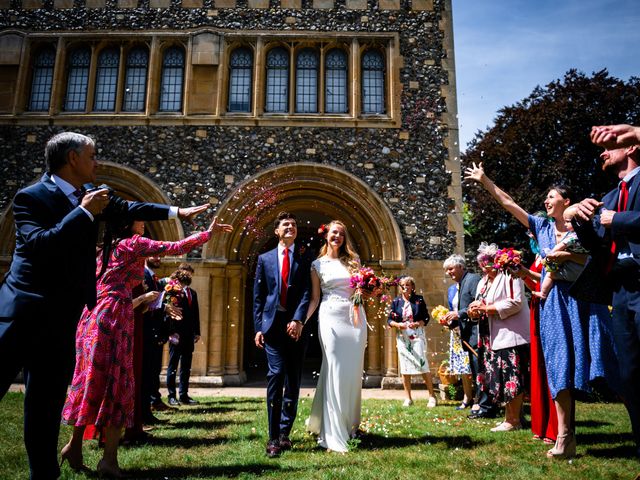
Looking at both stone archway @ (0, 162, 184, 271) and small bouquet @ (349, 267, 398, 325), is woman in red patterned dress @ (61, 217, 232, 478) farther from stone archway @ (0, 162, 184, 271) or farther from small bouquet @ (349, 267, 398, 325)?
stone archway @ (0, 162, 184, 271)

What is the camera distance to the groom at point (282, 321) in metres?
4.19

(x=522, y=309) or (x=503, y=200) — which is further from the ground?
(x=503, y=200)

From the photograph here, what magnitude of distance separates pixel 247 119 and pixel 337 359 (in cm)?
712

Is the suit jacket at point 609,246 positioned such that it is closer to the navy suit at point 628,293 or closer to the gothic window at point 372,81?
the navy suit at point 628,293

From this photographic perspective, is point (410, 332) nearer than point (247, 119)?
Yes

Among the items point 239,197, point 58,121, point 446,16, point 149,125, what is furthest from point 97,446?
point 446,16

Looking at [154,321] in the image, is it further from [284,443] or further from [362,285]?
[362,285]

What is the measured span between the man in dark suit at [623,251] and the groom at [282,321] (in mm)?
2451

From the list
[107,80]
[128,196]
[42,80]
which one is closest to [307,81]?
[107,80]

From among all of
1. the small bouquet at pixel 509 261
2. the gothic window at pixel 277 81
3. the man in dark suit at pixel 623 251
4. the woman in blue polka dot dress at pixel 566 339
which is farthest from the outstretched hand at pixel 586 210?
the gothic window at pixel 277 81

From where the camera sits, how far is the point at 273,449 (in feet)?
12.8

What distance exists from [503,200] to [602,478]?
219cm

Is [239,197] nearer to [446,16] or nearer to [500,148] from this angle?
[446,16]

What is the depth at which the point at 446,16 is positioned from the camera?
417 inches
